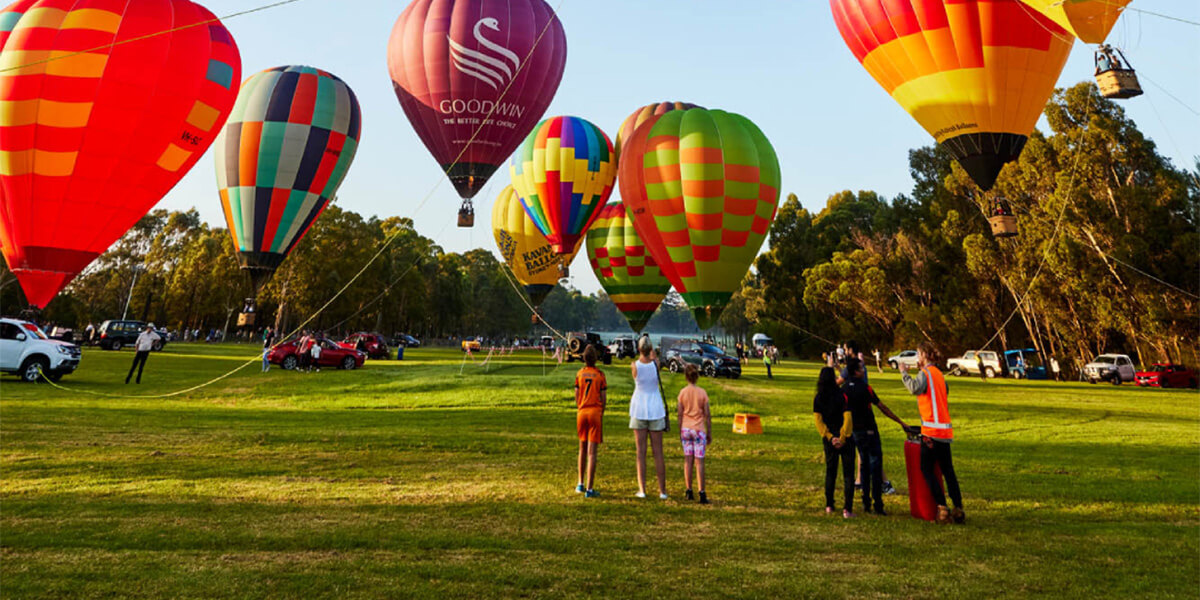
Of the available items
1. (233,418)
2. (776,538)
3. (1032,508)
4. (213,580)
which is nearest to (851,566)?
(776,538)

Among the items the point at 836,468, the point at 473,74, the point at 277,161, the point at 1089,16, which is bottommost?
the point at 836,468

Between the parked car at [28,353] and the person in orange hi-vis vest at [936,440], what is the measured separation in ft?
68.1

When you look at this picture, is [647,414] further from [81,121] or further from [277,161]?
[277,161]

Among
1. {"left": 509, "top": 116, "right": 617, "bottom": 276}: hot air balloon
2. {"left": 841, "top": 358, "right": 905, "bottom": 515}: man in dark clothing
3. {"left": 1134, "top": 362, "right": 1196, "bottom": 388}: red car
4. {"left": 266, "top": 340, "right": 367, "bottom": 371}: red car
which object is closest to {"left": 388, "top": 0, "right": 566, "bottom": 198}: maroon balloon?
{"left": 509, "top": 116, "right": 617, "bottom": 276}: hot air balloon

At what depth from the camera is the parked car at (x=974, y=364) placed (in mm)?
35062

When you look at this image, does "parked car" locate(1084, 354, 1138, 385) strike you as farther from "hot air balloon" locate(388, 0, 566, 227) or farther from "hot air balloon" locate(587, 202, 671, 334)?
"hot air balloon" locate(388, 0, 566, 227)

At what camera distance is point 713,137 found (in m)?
19.2

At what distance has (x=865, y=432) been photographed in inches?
265

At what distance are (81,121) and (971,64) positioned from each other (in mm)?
16493

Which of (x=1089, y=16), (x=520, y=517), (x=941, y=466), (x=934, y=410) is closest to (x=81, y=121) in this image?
(x=520, y=517)

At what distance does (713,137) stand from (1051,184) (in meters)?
21.9

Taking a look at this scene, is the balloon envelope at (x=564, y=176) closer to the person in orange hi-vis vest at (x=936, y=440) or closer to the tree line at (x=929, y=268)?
the tree line at (x=929, y=268)

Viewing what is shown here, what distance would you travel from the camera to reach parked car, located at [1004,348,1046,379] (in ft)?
110

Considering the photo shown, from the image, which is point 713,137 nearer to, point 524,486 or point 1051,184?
point 524,486
